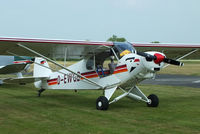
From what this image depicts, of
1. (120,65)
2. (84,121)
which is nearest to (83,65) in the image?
(120,65)

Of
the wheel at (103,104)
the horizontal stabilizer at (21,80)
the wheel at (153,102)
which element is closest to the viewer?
the wheel at (103,104)

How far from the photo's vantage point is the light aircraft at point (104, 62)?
→ 7.96 m

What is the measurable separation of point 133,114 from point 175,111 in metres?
1.43

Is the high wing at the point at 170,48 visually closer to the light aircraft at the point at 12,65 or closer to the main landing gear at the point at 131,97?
the main landing gear at the point at 131,97

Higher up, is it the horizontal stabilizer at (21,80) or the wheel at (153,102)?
the horizontal stabilizer at (21,80)

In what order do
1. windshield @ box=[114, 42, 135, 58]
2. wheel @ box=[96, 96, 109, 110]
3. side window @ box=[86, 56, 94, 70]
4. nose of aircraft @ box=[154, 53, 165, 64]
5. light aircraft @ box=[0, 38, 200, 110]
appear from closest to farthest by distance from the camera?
nose of aircraft @ box=[154, 53, 165, 64]
light aircraft @ box=[0, 38, 200, 110]
wheel @ box=[96, 96, 109, 110]
windshield @ box=[114, 42, 135, 58]
side window @ box=[86, 56, 94, 70]

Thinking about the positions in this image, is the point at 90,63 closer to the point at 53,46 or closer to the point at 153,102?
the point at 53,46

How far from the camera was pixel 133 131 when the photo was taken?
18.7 ft

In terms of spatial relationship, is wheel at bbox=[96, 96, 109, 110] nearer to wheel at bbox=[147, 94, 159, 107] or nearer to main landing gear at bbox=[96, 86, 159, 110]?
main landing gear at bbox=[96, 86, 159, 110]

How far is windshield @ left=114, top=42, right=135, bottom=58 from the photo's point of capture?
8523 mm

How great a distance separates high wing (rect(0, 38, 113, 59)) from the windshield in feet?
0.81

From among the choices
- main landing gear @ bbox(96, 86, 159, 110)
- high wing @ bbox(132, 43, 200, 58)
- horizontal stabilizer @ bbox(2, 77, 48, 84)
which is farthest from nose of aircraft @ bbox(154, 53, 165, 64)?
horizontal stabilizer @ bbox(2, 77, 48, 84)

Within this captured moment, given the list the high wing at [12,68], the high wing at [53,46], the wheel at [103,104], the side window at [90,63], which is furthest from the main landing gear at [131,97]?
the high wing at [12,68]

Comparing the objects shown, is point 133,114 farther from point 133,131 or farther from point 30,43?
point 30,43
